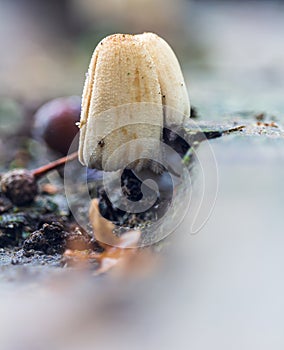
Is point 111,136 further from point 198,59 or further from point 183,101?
point 198,59

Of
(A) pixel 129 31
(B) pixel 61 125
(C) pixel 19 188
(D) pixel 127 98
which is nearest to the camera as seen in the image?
Result: (D) pixel 127 98

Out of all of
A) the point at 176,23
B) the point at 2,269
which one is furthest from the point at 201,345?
the point at 176,23

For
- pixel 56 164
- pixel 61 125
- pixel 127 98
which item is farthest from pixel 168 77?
pixel 61 125

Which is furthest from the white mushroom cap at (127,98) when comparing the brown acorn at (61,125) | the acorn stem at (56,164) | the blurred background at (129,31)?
the blurred background at (129,31)

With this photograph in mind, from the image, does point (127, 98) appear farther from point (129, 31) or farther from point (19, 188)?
point (129, 31)

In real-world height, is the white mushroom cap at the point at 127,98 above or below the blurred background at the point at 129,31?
above

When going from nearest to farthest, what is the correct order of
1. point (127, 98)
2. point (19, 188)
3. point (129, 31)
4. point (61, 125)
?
1. point (127, 98)
2. point (19, 188)
3. point (61, 125)
4. point (129, 31)

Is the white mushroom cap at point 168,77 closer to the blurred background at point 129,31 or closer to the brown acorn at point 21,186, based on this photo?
the brown acorn at point 21,186

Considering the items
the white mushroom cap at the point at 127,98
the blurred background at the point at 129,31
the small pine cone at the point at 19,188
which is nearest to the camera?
the white mushroom cap at the point at 127,98
